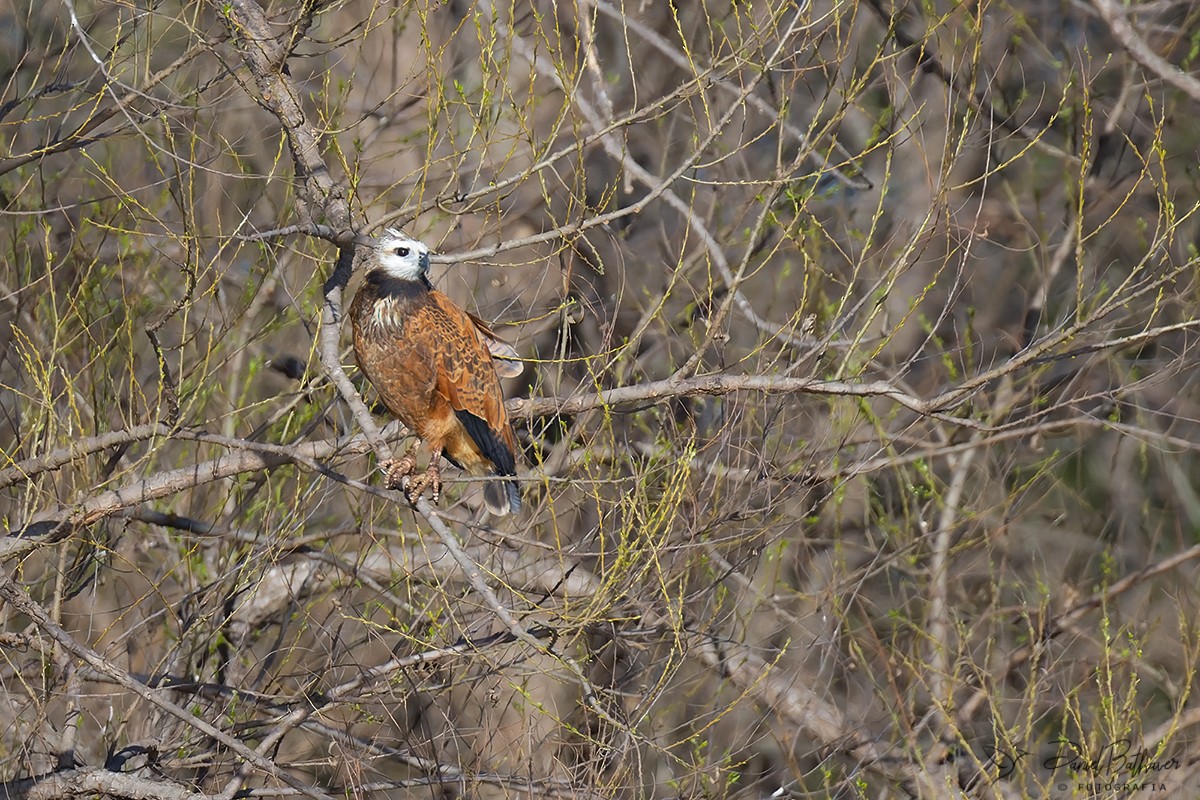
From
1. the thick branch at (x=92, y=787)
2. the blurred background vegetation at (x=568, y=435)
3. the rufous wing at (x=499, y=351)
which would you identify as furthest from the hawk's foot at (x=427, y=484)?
the thick branch at (x=92, y=787)

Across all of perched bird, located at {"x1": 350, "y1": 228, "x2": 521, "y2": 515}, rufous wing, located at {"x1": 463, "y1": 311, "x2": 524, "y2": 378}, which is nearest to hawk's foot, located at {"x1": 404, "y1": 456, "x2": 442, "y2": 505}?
perched bird, located at {"x1": 350, "y1": 228, "x2": 521, "y2": 515}

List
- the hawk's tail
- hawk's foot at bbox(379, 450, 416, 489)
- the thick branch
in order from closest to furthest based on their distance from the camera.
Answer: the thick branch
hawk's foot at bbox(379, 450, 416, 489)
the hawk's tail

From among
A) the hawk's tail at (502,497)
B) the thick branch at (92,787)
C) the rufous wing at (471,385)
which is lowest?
the thick branch at (92,787)

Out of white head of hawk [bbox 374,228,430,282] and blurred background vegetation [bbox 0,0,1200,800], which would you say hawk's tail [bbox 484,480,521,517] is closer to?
blurred background vegetation [bbox 0,0,1200,800]

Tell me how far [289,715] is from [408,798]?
487mm

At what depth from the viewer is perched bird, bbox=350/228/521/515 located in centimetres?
414

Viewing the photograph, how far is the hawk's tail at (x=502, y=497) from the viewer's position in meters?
4.29

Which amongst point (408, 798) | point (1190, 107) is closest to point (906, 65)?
point (1190, 107)

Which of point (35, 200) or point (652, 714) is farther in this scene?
point (35, 200)

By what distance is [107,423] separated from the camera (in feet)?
14.5

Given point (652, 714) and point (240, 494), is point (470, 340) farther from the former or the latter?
point (652, 714)

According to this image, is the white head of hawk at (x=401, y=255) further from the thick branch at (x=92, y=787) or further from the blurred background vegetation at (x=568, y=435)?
the thick branch at (x=92, y=787)

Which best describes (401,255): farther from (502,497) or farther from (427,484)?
(502,497)

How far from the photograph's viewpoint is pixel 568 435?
4.03 metres
